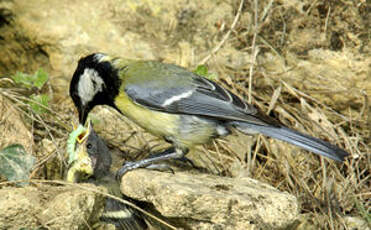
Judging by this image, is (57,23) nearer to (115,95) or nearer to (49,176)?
(115,95)

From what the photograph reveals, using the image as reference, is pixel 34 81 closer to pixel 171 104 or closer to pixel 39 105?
pixel 39 105

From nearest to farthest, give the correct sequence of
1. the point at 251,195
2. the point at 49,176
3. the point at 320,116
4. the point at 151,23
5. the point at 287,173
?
1. the point at 251,195
2. the point at 49,176
3. the point at 287,173
4. the point at 320,116
5. the point at 151,23

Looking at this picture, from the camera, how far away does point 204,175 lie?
3.12m

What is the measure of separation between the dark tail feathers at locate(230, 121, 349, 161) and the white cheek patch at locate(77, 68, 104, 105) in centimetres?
98

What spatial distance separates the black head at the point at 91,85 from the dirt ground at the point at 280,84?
0.30 metres

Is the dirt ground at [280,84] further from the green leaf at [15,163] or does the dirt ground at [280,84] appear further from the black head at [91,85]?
the green leaf at [15,163]

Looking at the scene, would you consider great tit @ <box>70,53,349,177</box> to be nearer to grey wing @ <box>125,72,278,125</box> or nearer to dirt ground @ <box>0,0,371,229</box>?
grey wing @ <box>125,72,278,125</box>

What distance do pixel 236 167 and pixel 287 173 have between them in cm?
40

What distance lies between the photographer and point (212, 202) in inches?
97.2

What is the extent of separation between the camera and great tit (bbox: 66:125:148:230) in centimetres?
284

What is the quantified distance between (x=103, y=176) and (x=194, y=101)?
0.79 meters

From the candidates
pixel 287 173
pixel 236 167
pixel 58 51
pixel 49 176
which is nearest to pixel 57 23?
pixel 58 51

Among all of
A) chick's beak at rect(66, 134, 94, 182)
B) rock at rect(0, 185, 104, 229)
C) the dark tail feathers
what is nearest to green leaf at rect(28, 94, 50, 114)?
chick's beak at rect(66, 134, 94, 182)

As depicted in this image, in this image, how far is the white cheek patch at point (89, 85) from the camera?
339 cm
